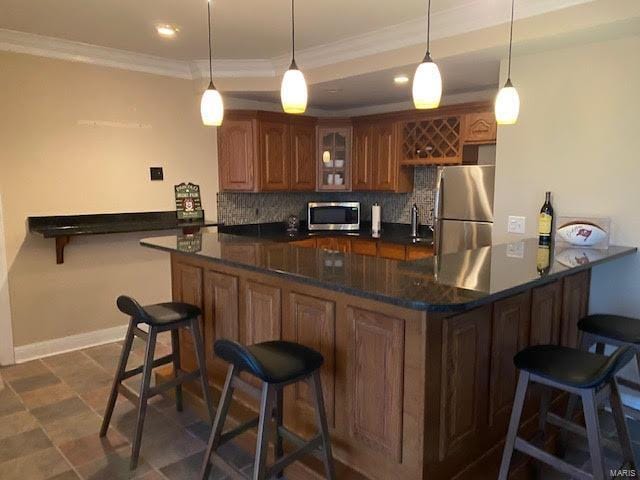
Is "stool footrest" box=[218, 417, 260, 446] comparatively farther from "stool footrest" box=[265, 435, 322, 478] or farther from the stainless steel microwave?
the stainless steel microwave

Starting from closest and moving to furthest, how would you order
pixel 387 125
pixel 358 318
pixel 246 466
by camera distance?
pixel 358 318 → pixel 246 466 → pixel 387 125

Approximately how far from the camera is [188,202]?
453 centimetres

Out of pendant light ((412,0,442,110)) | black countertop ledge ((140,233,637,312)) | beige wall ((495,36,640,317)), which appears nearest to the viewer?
black countertop ledge ((140,233,637,312))

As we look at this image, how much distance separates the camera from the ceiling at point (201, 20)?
2.90 m

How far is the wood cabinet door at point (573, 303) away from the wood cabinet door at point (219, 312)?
6.12ft

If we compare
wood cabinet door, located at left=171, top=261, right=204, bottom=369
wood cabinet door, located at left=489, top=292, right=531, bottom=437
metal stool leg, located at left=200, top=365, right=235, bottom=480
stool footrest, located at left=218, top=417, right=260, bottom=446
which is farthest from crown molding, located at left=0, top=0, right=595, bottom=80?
stool footrest, located at left=218, top=417, right=260, bottom=446

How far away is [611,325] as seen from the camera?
7.95 ft

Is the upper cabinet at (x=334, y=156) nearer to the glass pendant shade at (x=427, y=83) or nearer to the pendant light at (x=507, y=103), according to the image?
the pendant light at (x=507, y=103)

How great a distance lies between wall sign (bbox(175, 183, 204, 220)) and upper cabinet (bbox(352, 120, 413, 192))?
175 centimetres

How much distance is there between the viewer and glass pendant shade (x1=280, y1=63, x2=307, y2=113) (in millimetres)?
2174

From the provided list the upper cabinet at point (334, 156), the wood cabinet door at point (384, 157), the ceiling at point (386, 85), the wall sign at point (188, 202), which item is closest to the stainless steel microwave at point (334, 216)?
the upper cabinet at point (334, 156)

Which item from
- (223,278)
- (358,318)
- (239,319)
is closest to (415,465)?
(358,318)

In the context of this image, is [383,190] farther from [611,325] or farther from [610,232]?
[611,325]

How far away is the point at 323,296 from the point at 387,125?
3186 millimetres
